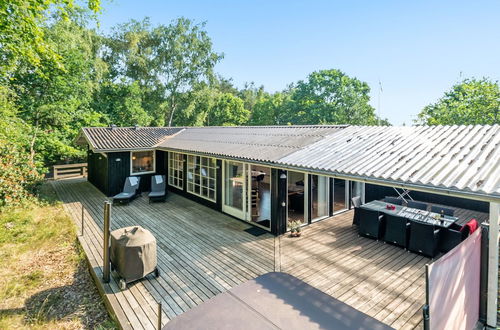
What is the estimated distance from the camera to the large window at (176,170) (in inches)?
425

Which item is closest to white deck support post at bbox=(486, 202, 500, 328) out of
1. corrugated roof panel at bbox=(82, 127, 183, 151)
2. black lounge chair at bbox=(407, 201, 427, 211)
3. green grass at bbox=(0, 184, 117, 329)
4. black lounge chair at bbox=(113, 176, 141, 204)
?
black lounge chair at bbox=(407, 201, 427, 211)

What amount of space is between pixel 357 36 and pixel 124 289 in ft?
56.5

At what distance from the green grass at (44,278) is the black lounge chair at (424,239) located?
594cm

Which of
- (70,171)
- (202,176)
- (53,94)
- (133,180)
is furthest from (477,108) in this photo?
(70,171)

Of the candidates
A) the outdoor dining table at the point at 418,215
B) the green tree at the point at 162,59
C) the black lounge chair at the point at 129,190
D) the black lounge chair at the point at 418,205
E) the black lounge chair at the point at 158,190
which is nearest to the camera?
the outdoor dining table at the point at 418,215

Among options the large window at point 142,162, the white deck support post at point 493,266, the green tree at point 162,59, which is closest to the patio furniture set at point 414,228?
the white deck support post at point 493,266

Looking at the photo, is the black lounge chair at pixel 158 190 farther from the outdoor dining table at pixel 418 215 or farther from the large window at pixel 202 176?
the outdoor dining table at pixel 418 215

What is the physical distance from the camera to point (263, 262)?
5367 mm

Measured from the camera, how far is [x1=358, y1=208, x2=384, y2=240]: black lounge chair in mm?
6438

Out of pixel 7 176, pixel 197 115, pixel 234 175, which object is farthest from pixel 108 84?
pixel 234 175

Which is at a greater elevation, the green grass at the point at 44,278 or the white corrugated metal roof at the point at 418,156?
the white corrugated metal roof at the point at 418,156

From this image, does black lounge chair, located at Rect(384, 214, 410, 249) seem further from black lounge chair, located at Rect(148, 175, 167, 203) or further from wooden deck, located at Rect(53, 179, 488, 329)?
black lounge chair, located at Rect(148, 175, 167, 203)

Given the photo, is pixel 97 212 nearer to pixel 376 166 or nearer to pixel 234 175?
pixel 234 175

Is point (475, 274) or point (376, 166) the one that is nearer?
point (475, 274)
